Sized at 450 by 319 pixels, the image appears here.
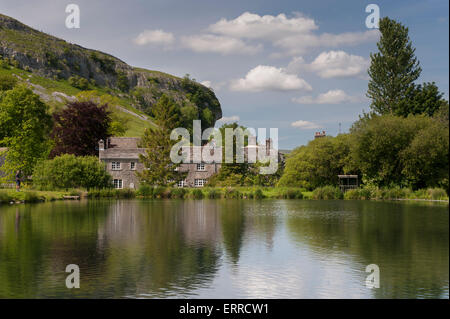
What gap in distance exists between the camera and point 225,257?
14.5m

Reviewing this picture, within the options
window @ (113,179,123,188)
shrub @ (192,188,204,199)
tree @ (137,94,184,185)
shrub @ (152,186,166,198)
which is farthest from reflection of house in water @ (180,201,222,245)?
window @ (113,179,123,188)

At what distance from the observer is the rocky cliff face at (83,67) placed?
13875 cm

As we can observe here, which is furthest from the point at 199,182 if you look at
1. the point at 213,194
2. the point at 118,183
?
the point at 213,194

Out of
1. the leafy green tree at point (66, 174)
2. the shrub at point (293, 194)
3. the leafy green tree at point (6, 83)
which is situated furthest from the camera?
the leafy green tree at point (6, 83)

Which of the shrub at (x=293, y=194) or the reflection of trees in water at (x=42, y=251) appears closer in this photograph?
the reflection of trees in water at (x=42, y=251)

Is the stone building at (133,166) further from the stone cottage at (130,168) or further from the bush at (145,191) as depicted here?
the bush at (145,191)

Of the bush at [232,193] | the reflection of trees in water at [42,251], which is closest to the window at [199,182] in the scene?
the bush at [232,193]

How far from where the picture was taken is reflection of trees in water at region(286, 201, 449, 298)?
11.0 m

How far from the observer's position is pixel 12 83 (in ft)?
287

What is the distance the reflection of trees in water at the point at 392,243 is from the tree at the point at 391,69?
109 ft

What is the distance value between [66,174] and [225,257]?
3605 cm

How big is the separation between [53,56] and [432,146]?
13234 cm

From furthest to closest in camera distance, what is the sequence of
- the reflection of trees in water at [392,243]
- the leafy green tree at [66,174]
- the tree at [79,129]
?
1. the tree at [79,129]
2. the leafy green tree at [66,174]
3. the reflection of trees in water at [392,243]
